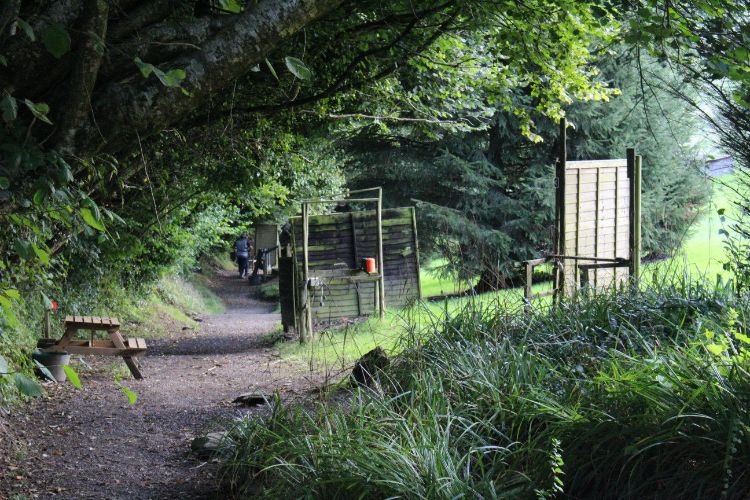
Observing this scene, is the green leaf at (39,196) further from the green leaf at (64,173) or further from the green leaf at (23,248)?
the green leaf at (23,248)

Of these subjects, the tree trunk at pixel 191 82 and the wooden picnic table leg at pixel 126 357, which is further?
the wooden picnic table leg at pixel 126 357

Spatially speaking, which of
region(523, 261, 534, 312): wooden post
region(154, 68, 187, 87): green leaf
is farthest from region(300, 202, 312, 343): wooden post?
region(154, 68, 187, 87): green leaf

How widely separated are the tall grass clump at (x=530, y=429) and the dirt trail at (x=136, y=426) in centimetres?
72

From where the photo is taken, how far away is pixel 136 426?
23.1 ft

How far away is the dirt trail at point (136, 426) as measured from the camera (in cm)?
530

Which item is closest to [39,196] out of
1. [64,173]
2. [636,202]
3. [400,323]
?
[64,173]

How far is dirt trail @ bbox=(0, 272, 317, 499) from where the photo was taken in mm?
5301

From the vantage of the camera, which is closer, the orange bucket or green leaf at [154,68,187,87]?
green leaf at [154,68,187,87]

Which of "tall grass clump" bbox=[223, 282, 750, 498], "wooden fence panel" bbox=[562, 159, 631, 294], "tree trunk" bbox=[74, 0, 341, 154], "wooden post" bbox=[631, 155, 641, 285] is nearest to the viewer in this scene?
"tall grass clump" bbox=[223, 282, 750, 498]

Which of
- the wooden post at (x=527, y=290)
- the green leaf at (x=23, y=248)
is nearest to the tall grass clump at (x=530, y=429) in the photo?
the wooden post at (x=527, y=290)

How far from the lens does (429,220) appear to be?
19281mm

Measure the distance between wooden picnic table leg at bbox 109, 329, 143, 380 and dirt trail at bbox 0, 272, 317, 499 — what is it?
11 centimetres

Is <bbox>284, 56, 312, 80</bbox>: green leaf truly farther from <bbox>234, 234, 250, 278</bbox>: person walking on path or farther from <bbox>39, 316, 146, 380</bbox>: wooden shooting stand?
<bbox>234, 234, 250, 278</bbox>: person walking on path

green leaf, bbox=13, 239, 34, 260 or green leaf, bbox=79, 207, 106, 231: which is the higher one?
green leaf, bbox=79, 207, 106, 231
